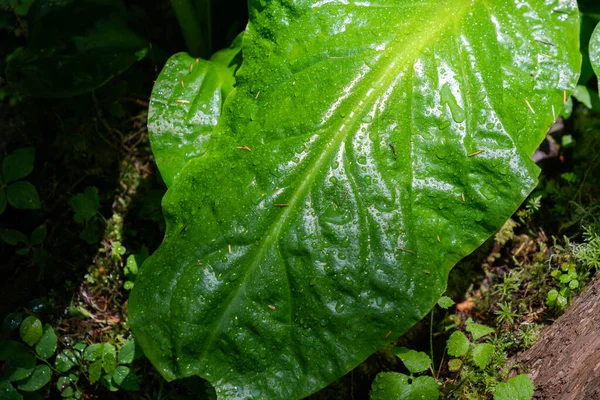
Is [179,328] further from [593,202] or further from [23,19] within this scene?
[23,19]

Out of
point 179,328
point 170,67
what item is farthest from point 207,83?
point 179,328

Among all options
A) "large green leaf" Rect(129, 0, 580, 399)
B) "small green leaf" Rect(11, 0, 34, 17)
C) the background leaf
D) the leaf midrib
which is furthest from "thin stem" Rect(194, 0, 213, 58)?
the leaf midrib

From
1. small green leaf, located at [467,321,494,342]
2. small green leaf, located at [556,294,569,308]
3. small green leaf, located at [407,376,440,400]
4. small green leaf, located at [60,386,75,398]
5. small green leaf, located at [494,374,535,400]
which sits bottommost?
small green leaf, located at [60,386,75,398]

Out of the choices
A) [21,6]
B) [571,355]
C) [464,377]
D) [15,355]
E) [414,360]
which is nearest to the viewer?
[571,355]

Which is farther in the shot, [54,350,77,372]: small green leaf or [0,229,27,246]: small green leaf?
A: [0,229,27,246]: small green leaf

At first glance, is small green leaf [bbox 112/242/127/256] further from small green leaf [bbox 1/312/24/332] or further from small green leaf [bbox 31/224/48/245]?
small green leaf [bbox 1/312/24/332]

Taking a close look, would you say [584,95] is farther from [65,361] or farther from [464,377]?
[65,361]

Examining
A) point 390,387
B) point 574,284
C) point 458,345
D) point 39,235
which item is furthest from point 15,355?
point 574,284
